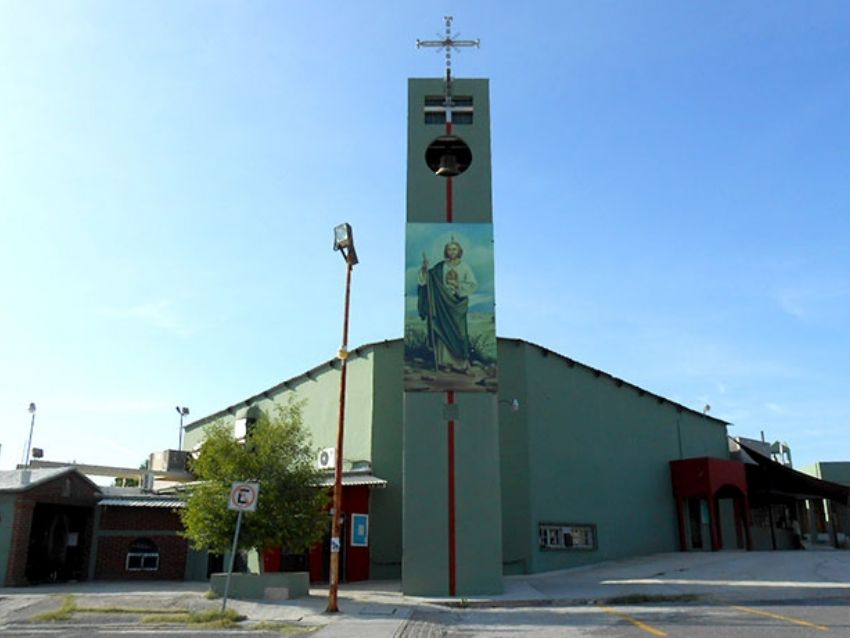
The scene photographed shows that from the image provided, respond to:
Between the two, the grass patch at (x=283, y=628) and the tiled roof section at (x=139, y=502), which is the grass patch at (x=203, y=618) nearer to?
the grass patch at (x=283, y=628)

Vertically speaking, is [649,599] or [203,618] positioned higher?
[649,599]

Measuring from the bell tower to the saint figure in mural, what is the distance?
3 centimetres

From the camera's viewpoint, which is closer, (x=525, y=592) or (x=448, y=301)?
(x=525, y=592)

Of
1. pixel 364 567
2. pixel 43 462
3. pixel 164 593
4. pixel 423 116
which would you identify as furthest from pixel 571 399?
pixel 43 462

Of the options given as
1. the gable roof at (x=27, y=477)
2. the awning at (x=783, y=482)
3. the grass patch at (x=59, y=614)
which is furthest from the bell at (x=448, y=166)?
the awning at (x=783, y=482)

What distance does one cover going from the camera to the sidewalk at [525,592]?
18.1m

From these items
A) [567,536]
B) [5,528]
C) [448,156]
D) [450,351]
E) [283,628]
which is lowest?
[283,628]

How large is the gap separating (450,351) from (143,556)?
50.8 ft

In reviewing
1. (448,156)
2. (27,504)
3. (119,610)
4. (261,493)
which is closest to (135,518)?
(27,504)

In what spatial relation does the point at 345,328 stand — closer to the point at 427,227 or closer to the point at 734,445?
the point at 427,227

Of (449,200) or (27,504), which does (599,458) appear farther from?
(27,504)

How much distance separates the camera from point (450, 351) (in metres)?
24.0

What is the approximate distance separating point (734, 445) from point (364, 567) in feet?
73.4

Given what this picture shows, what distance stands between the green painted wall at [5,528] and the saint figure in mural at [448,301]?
15316mm
